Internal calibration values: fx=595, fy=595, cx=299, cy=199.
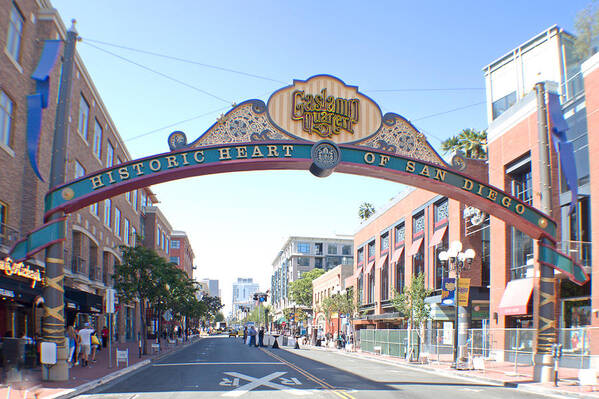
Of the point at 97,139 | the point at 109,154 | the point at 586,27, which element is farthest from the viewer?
the point at 109,154

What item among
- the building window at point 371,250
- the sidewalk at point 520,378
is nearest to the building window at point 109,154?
the sidewalk at point 520,378

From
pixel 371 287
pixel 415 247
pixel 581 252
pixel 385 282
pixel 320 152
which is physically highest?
pixel 320 152

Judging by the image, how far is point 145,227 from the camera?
68875 mm

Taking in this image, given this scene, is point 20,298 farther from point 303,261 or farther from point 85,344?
point 303,261

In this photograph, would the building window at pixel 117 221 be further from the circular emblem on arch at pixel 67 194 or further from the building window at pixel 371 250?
the circular emblem on arch at pixel 67 194

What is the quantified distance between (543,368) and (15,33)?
23279mm

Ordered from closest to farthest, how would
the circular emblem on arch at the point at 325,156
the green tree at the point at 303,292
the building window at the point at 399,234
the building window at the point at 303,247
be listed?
the circular emblem on arch at the point at 325,156 → the building window at the point at 399,234 → the green tree at the point at 303,292 → the building window at the point at 303,247

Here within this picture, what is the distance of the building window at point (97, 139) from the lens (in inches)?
1545

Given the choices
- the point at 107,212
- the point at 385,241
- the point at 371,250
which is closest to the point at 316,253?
the point at 371,250

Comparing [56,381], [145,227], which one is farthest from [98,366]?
[145,227]

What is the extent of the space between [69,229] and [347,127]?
63.4ft

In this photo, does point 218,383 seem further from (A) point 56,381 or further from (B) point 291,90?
(B) point 291,90

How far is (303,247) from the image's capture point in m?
144

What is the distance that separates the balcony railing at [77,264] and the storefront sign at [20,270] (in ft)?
29.9
